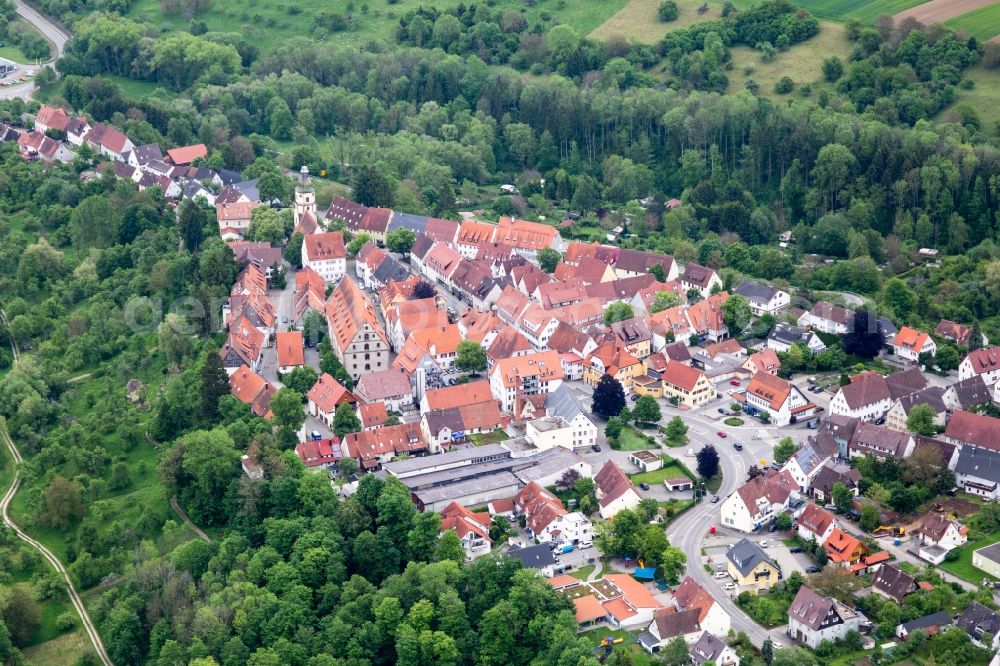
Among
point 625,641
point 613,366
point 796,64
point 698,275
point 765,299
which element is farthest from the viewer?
point 796,64

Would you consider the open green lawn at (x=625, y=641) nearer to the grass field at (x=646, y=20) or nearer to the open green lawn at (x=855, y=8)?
the open green lawn at (x=855, y=8)

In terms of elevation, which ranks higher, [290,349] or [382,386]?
[382,386]

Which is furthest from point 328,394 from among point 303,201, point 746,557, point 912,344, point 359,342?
point 912,344

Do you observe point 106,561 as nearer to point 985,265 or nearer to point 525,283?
point 525,283

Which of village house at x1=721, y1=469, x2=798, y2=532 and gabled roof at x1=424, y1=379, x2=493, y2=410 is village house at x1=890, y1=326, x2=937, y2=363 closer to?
village house at x1=721, y1=469, x2=798, y2=532

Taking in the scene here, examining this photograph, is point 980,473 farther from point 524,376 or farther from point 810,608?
point 524,376

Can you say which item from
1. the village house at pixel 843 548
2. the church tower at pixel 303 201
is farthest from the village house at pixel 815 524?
the church tower at pixel 303 201

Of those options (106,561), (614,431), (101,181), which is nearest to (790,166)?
(614,431)
